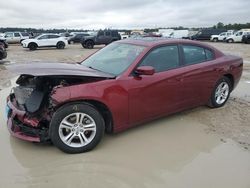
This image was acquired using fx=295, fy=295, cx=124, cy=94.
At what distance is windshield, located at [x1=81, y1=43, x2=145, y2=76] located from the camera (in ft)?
15.4

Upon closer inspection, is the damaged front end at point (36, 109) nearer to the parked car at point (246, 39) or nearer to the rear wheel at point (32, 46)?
the rear wheel at point (32, 46)

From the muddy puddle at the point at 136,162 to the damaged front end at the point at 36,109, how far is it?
0.27 m

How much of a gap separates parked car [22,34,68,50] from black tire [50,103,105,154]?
24.7m

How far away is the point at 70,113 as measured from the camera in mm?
3951

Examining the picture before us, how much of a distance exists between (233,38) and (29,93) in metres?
39.7

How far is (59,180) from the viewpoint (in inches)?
134

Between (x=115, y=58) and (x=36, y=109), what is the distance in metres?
1.66

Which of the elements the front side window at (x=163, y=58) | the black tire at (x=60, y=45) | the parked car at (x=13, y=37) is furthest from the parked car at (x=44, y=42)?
the front side window at (x=163, y=58)

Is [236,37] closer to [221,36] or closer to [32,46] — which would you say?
[221,36]

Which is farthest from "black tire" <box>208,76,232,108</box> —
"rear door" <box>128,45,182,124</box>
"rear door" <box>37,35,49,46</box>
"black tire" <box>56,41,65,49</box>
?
"black tire" <box>56,41,65,49</box>

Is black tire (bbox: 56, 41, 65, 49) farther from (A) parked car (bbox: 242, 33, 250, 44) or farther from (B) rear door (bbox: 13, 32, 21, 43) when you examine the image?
(A) parked car (bbox: 242, 33, 250, 44)

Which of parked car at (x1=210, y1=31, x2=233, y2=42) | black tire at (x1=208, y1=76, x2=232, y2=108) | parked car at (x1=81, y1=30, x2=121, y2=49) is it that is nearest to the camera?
black tire at (x1=208, y1=76, x2=232, y2=108)

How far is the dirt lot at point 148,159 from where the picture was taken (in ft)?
11.3

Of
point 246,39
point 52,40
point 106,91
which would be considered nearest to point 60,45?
point 52,40
